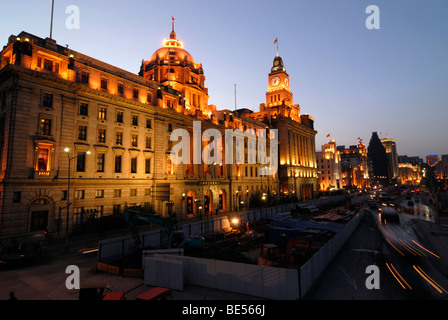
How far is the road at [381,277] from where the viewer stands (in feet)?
50.8

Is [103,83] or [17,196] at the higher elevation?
[103,83]

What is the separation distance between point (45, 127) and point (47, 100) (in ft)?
12.0

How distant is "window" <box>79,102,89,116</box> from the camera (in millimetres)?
34844

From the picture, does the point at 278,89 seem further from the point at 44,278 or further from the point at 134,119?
the point at 44,278

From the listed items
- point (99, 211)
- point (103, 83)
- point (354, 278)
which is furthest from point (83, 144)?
point (354, 278)

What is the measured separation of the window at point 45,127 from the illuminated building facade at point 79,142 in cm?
13

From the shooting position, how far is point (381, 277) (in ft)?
61.2

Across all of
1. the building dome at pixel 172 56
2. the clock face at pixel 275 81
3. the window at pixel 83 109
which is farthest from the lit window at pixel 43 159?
the clock face at pixel 275 81

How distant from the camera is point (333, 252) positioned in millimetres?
22578

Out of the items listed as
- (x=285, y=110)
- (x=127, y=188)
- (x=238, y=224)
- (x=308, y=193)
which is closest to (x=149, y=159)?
(x=127, y=188)

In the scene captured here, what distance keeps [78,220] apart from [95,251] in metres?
10.1

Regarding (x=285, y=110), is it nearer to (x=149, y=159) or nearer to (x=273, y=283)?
(x=149, y=159)

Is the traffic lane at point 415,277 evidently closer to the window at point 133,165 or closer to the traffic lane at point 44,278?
the traffic lane at point 44,278

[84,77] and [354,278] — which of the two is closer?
[354,278]
